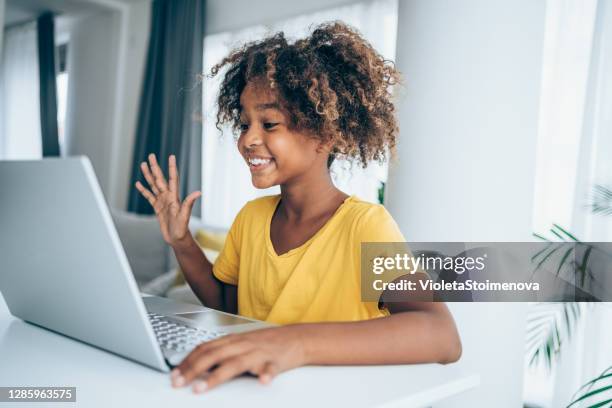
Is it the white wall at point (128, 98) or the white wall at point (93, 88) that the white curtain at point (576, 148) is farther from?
the white wall at point (93, 88)

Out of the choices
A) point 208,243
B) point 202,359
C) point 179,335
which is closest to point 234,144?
point 208,243

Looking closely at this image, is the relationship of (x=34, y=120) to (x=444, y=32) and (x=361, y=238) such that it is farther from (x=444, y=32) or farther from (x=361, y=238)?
(x=361, y=238)

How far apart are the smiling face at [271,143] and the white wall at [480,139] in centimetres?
58

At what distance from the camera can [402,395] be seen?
58 centimetres

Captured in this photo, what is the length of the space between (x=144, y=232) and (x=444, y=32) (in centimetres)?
230

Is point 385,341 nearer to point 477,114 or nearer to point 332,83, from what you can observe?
point 332,83

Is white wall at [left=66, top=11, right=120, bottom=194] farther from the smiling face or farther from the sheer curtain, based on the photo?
the smiling face

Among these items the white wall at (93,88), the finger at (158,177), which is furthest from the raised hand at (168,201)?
the white wall at (93,88)

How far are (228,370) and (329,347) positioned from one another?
0.44 ft

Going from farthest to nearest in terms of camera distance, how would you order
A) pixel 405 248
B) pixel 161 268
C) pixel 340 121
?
→ 1. pixel 161 268
2. pixel 340 121
3. pixel 405 248

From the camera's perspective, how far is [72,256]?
0.60m

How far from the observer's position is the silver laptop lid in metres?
0.54

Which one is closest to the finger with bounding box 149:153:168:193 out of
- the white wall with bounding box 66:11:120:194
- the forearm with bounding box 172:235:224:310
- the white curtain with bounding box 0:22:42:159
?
the forearm with bounding box 172:235:224:310

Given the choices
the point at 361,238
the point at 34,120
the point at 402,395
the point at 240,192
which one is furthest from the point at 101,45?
the point at 402,395
